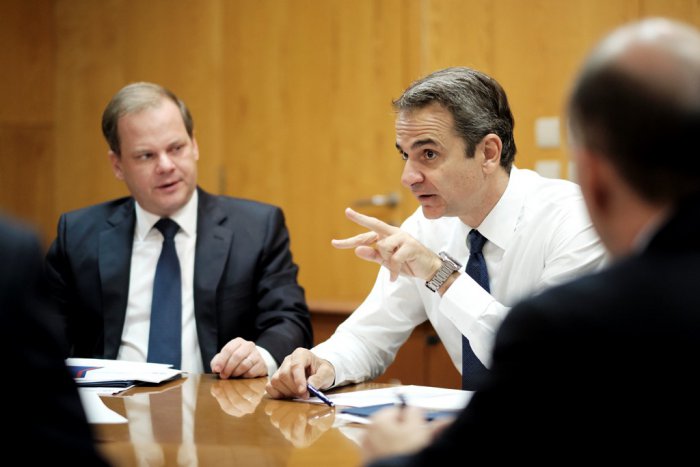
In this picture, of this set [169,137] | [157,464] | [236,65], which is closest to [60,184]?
[236,65]

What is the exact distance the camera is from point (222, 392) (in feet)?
7.36

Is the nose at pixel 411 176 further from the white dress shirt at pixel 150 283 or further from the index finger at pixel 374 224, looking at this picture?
the white dress shirt at pixel 150 283

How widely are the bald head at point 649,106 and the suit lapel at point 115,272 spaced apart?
227 centimetres

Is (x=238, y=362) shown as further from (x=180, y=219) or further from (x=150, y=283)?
(x=180, y=219)

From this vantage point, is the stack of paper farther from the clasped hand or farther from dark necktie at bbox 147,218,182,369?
dark necktie at bbox 147,218,182,369

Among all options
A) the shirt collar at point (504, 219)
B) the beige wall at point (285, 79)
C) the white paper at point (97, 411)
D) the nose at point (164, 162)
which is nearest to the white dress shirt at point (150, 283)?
the nose at point (164, 162)

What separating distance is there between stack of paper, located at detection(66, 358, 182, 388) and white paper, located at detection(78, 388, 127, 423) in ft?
0.38

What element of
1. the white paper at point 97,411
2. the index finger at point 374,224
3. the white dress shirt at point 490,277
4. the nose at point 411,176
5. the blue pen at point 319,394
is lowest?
the blue pen at point 319,394

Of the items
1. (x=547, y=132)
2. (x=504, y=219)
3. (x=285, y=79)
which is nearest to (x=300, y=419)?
(x=504, y=219)

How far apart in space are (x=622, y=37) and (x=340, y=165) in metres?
4.57

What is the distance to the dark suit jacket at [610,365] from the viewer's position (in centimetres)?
94

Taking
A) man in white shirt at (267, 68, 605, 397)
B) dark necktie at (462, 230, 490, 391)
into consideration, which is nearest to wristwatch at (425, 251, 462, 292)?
man in white shirt at (267, 68, 605, 397)

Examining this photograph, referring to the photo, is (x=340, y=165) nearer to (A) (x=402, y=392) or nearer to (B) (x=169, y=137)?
(B) (x=169, y=137)

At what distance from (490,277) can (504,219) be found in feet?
0.57
